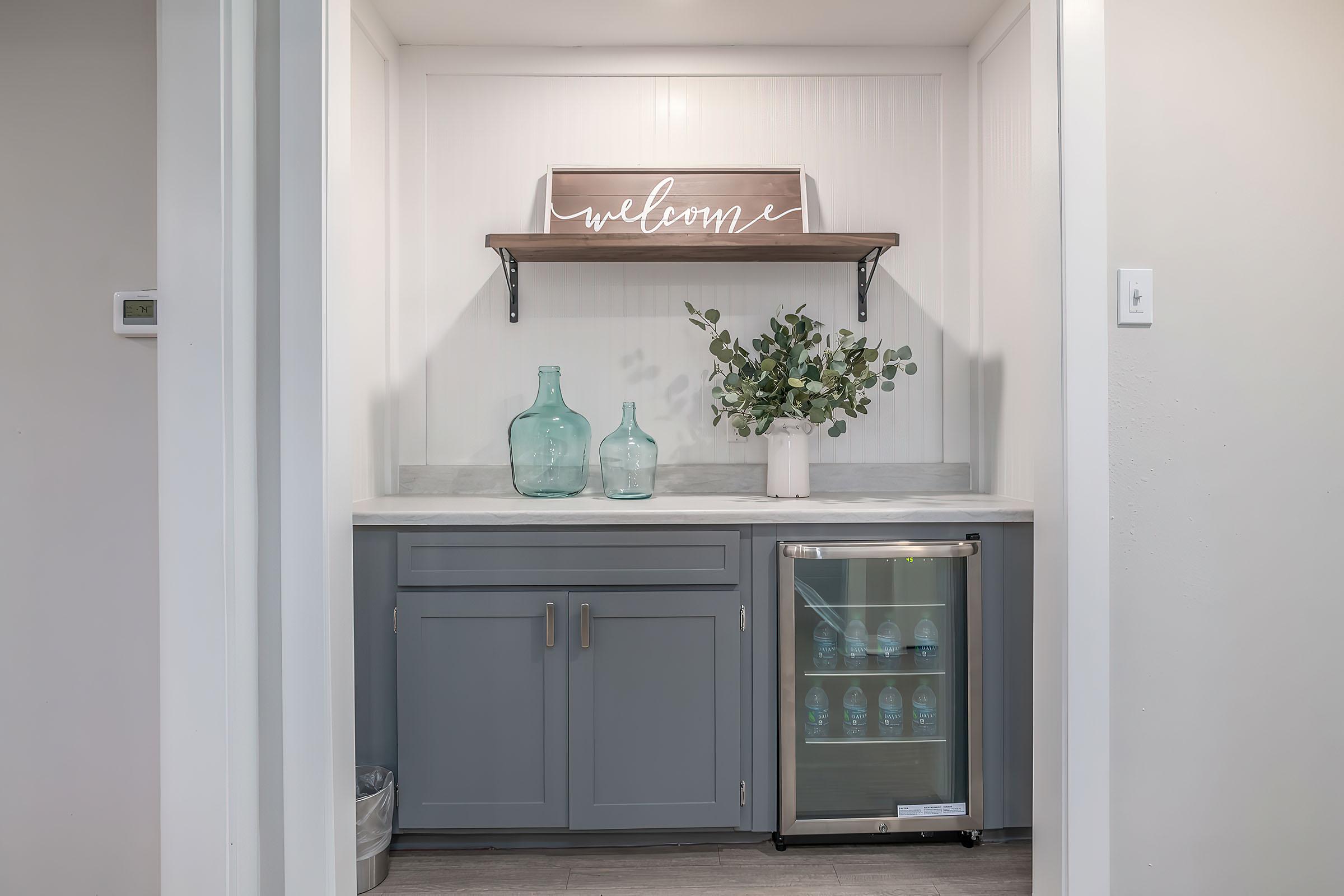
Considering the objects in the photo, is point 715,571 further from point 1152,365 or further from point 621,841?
point 1152,365

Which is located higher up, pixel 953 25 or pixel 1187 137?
pixel 953 25

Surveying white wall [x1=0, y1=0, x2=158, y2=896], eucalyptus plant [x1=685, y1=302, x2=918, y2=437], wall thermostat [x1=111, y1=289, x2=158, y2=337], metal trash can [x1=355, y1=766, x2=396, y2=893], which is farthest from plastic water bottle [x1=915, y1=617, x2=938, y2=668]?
wall thermostat [x1=111, y1=289, x2=158, y2=337]

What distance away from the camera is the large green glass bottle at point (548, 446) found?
217 cm

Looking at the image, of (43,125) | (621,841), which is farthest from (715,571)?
(43,125)

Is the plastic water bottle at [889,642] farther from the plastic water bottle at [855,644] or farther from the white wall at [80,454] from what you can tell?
the white wall at [80,454]

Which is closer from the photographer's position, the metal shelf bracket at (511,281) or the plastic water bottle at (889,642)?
the plastic water bottle at (889,642)

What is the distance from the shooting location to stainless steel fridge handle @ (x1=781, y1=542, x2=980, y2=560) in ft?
6.02

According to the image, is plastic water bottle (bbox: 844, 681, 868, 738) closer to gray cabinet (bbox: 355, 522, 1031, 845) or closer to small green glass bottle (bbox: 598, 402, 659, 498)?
gray cabinet (bbox: 355, 522, 1031, 845)

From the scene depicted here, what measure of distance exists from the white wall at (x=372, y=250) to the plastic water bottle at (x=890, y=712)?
1.53m

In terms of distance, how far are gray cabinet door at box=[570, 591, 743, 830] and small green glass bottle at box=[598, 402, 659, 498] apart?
1.37ft

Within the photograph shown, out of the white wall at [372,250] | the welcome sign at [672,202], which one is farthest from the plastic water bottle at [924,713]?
the white wall at [372,250]

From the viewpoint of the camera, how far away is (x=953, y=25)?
2.24 metres

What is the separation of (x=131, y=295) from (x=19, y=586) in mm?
596

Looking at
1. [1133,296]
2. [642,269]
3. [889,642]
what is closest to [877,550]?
[889,642]
